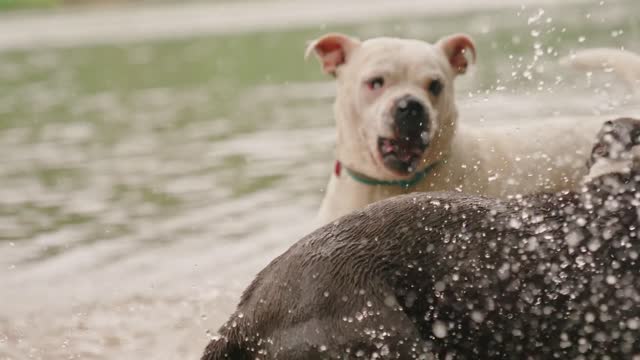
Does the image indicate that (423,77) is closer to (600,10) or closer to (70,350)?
(70,350)

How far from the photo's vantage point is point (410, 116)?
5.17 m

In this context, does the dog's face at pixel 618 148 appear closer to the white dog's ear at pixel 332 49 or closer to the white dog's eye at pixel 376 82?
the white dog's eye at pixel 376 82

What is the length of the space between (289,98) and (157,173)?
4.40m

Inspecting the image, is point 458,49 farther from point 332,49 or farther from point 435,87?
point 332,49

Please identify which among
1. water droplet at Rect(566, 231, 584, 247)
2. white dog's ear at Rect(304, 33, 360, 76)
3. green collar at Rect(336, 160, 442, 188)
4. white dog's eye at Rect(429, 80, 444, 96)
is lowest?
green collar at Rect(336, 160, 442, 188)

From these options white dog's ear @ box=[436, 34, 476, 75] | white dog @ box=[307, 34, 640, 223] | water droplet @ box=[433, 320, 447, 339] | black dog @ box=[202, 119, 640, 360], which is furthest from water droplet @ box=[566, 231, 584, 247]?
white dog's ear @ box=[436, 34, 476, 75]


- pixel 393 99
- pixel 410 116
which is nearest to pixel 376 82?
pixel 393 99

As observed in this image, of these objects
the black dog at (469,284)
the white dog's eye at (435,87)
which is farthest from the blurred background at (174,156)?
the black dog at (469,284)

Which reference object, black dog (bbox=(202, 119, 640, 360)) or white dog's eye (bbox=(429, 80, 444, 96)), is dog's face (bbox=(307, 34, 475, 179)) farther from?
black dog (bbox=(202, 119, 640, 360))

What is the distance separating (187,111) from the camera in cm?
1251

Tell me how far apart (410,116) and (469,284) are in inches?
90.9

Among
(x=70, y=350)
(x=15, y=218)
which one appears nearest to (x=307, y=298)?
(x=70, y=350)

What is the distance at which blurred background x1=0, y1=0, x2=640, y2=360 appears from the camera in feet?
17.2

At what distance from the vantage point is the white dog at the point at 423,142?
5.12 metres
